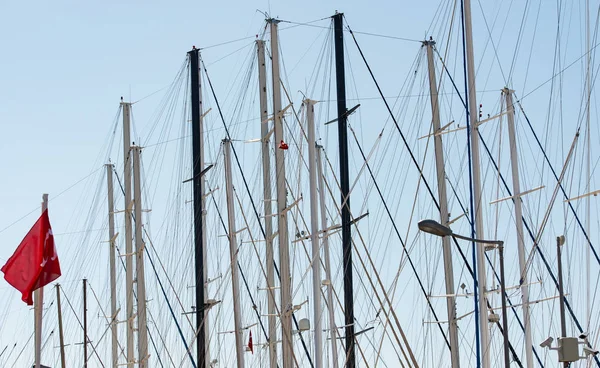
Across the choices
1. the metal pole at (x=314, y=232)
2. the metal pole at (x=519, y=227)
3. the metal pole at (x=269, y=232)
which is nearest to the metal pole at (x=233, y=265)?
the metal pole at (x=269, y=232)

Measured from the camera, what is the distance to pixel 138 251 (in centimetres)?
5594

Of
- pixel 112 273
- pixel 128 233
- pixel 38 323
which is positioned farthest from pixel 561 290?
pixel 112 273

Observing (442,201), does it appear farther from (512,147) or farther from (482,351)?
(482,351)

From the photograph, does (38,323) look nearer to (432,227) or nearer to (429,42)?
(432,227)

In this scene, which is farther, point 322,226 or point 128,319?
point 128,319

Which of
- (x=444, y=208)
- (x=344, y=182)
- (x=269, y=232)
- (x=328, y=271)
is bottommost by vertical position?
(x=328, y=271)

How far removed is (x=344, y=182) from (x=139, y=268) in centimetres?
1530

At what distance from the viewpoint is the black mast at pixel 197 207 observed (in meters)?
46.7

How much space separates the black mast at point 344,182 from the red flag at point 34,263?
469 inches

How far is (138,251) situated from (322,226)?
15.8m

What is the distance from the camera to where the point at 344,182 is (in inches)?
A: 1719

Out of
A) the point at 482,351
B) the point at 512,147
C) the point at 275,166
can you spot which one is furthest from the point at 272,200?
the point at 482,351

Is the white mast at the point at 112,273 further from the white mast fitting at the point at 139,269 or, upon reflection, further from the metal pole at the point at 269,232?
the metal pole at the point at 269,232

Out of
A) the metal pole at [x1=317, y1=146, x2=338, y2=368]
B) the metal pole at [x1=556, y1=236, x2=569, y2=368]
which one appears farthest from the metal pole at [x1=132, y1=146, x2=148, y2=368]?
the metal pole at [x1=556, y1=236, x2=569, y2=368]
